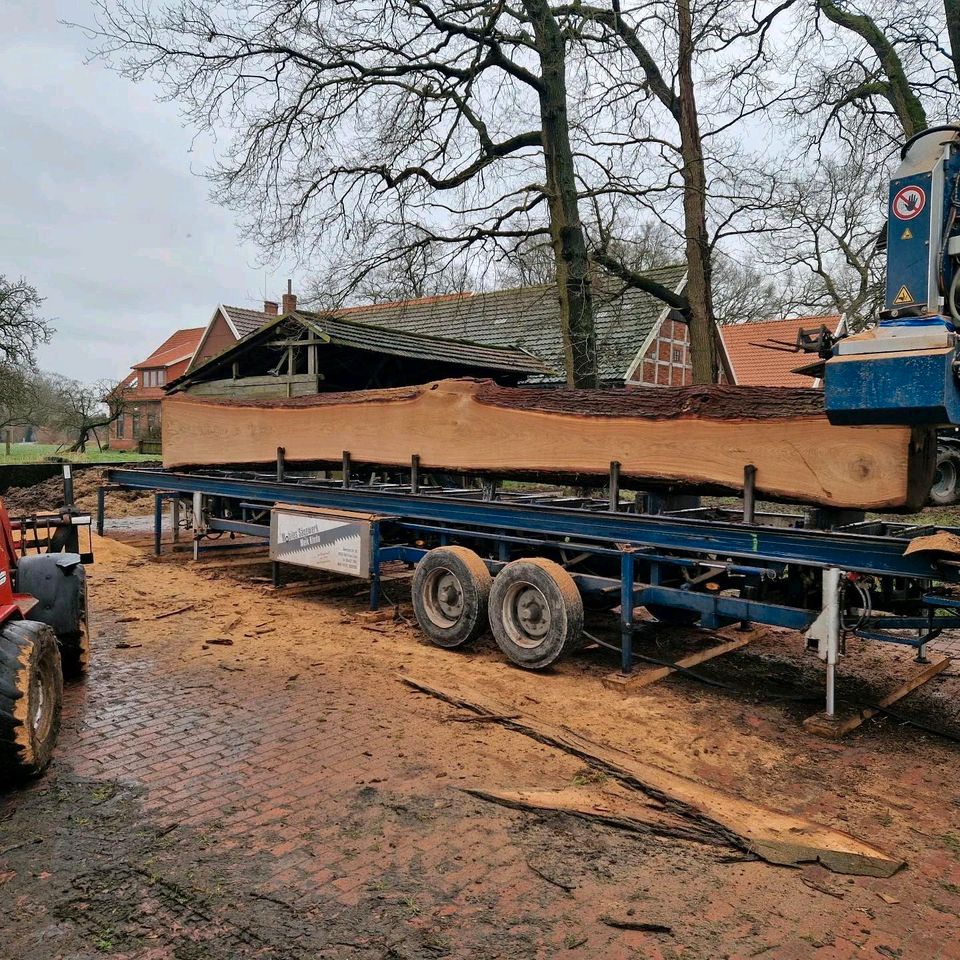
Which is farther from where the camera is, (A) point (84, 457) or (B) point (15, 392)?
(A) point (84, 457)

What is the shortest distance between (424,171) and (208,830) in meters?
12.6

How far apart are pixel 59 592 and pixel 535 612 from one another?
11.3 feet

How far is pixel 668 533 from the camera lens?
5.40 m

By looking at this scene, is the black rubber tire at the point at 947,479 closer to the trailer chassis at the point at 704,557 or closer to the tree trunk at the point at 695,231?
the tree trunk at the point at 695,231

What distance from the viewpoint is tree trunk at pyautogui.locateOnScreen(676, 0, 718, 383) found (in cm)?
1257

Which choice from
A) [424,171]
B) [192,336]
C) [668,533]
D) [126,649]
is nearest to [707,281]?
[424,171]

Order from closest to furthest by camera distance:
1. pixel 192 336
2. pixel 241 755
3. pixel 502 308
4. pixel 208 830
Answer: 1. pixel 208 830
2. pixel 241 755
3. pixel 502 308
4. pixel 192 336

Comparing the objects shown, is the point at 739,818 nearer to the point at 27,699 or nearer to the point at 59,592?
the point at 27,699

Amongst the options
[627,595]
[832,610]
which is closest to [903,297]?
[832,610]

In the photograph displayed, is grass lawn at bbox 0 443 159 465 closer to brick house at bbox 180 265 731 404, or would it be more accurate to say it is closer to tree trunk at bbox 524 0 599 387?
brick house at bbox 180 265 731 404

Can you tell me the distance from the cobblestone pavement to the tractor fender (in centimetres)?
56

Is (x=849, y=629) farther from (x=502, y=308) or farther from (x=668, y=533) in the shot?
(x=502, y=308)

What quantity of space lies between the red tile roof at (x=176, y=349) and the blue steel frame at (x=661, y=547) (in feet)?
167

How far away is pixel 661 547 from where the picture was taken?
545 cm
